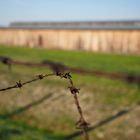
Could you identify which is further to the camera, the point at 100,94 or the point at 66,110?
the point at 100,94

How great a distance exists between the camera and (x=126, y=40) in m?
29.5

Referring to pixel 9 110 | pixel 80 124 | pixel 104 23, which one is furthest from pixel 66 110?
pixel 104 23

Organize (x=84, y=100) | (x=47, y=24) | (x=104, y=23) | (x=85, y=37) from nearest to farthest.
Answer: (x=84, y=100)
(x=85, y=37)
(x=104, y=23)
(x=47, y=24)

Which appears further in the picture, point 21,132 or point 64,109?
point 64,109

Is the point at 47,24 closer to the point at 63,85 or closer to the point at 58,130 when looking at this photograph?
the point at 63,85

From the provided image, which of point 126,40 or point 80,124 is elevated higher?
point 80,124

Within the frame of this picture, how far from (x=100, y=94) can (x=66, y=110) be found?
1852mm

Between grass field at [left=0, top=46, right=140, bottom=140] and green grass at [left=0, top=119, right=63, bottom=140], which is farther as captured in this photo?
grass field at [left=0, top=46, right=140, bottom=140]

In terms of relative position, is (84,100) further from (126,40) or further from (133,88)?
(126,40)

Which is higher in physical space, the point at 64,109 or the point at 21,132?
the point at 21,132

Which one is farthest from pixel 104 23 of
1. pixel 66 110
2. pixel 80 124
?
pixel 80 124

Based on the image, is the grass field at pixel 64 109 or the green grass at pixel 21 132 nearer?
the green grass at pixel 21 132

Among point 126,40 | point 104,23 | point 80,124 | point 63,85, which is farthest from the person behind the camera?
point 104,23

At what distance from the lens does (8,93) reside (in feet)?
36.7
